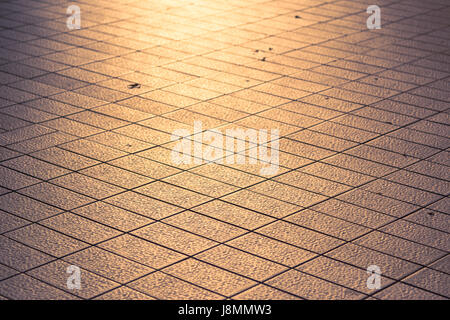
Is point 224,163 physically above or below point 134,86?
below

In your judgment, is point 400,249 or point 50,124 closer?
point 400,249

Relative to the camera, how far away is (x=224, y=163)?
4.16 metres

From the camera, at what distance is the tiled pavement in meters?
3.12

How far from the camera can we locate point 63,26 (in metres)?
6.77

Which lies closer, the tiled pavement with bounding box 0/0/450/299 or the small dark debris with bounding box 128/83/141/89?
the tiled pavement with bounding box 0/0/450/299

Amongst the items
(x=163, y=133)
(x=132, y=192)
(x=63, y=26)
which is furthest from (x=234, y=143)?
(x=63, y=26)

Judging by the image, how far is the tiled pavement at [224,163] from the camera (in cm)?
312

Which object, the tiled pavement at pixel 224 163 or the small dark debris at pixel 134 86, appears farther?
the small dark debris at pixel 134 86

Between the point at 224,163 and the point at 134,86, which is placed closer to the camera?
the point at 224,163

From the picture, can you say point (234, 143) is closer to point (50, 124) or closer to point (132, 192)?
point (132, 192)

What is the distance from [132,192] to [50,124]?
3.76 feet
